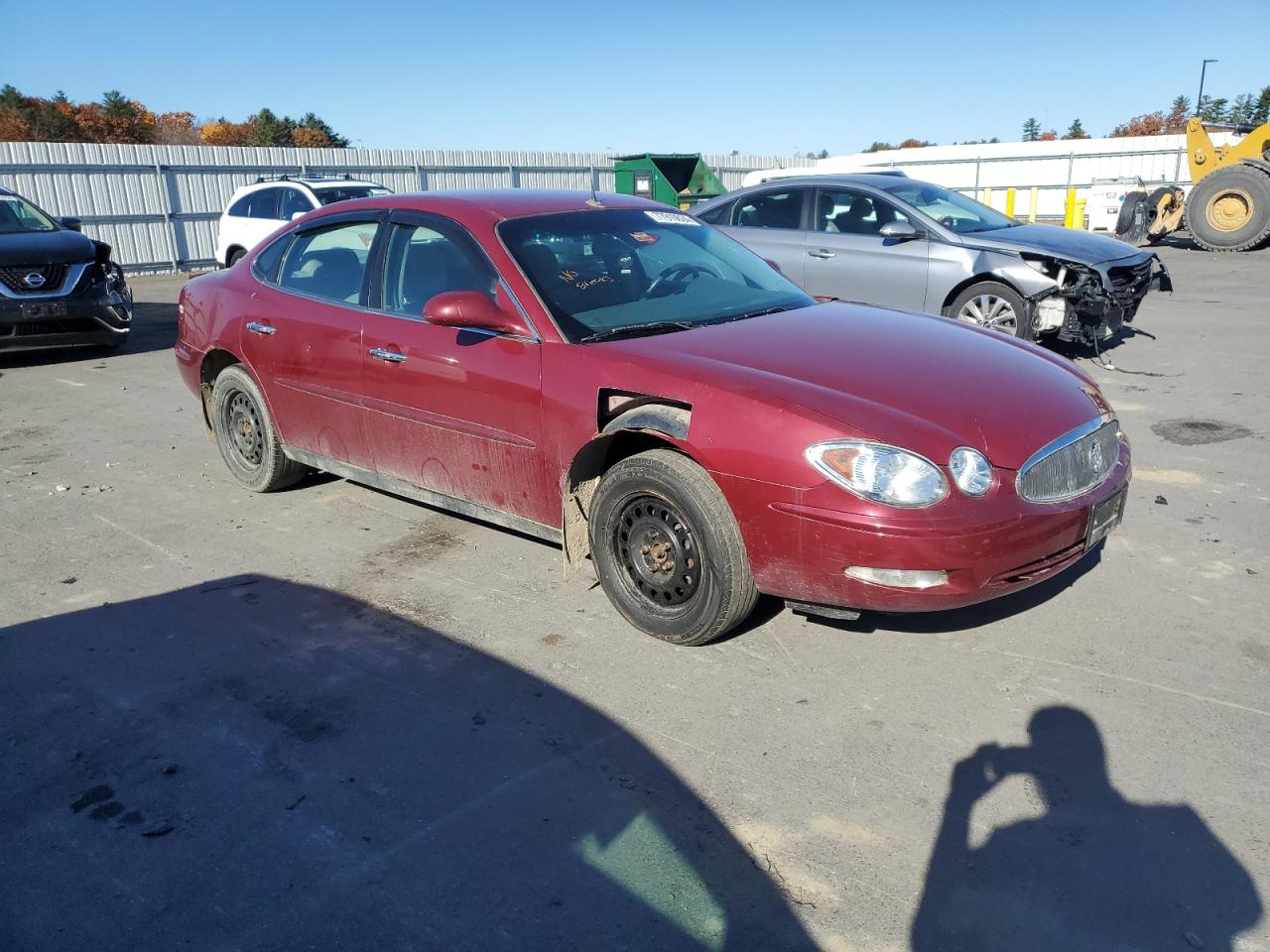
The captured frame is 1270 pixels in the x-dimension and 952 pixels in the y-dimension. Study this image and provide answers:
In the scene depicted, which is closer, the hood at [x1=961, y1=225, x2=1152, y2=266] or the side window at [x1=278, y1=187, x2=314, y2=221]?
the hood at [x1=961, y1=225, x2=1152, y2=266]

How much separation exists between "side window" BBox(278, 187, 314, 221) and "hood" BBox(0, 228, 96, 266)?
427cm

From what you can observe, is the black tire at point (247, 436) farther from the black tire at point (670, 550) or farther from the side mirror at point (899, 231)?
the side mirror at point (899, 231)

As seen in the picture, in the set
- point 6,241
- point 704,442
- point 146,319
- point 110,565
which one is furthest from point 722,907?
point 146,319

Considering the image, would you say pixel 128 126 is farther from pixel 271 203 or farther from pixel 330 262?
pixel 330 262

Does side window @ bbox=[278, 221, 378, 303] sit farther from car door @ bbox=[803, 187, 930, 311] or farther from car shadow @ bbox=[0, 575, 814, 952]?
car door @ bbox=[803, 187, 930, 311]

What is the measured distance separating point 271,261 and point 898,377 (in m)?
3.69

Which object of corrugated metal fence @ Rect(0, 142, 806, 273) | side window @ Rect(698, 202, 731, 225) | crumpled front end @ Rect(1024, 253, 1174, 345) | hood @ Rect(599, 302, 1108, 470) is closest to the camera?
hood @ Rect(599, 302, 1108, 470)

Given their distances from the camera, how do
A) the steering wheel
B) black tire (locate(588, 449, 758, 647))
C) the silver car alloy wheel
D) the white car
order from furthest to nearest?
the white car
the silver car alloy wheel
the steering wheel
black tire (locate(588, 449, 758, 647))

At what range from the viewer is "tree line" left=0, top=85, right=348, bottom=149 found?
5869 cm

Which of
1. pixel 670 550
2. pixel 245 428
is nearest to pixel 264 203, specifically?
pixel 245 428

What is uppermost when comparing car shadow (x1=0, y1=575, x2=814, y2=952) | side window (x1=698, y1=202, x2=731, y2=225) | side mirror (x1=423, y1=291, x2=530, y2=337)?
side window (x1=698, y1=202, x2=731, y2=225)

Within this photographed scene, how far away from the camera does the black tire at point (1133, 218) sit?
1903 cm

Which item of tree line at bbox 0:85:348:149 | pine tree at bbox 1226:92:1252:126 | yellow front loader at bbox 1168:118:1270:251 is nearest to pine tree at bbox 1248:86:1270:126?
pine tree at bbox 1226:92:1252:126

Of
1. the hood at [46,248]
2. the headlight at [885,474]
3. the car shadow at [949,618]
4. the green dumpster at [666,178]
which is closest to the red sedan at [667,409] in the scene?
the headlight at [885,474]
